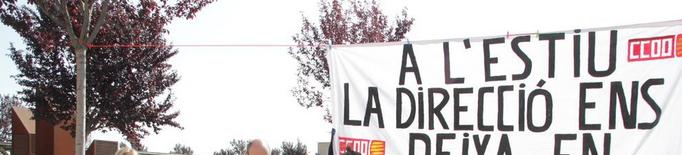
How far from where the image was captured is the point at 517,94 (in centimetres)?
567

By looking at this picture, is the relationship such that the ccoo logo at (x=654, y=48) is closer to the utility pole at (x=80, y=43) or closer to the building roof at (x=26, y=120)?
the utility pole at (x=80, y=43)

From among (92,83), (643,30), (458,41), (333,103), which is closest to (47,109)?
(92,83)

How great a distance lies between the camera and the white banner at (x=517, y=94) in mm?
5270

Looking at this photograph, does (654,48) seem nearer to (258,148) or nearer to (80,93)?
(258,148)

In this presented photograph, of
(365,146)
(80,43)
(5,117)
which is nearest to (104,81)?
(80,43)

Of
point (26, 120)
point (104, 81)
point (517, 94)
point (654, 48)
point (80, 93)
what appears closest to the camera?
point (654, 48)

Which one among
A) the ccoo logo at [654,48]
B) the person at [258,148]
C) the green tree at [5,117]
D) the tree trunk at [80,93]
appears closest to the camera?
the ccoo logo at [654,48]

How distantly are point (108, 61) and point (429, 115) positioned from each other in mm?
10604

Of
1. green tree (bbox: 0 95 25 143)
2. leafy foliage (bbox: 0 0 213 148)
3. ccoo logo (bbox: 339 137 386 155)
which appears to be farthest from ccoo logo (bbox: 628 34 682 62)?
green tree (bbox: 0 95 25 143)

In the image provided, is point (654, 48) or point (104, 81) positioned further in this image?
point (104, 81)

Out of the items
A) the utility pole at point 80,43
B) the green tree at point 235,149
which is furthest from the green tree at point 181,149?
the utility pole at point 80,43

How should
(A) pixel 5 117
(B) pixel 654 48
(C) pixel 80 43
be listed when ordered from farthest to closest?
(A) pixel 5 117
(C) pixel 80 43
(B) pixel 654 48

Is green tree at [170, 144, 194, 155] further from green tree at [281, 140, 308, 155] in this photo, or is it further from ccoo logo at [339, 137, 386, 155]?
ccoo logo at [339, 137, 386, 155]

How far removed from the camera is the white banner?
17.3 ft
